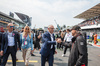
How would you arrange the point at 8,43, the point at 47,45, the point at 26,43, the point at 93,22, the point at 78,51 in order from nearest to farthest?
the point at 78,51
the point at 47,45
the point at 8,43
the point at 26,43
the point at 93,22

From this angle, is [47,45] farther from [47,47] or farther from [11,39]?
[11,39]

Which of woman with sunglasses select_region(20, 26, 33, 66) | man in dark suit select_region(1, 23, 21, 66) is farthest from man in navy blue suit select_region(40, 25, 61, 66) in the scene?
man in dark suit select_region(1, 23, 21, 66)

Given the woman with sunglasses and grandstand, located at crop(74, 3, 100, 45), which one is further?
grandstand, located at crop(74, 3, 100, 45)

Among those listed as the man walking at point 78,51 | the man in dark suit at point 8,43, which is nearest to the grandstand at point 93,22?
the man walking at point 78,51

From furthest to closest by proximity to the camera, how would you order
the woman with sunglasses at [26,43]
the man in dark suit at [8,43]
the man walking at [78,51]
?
the woman with sunglasses at [26,43] < the man in dark suit at [8,43] < the man walking at [78,51]

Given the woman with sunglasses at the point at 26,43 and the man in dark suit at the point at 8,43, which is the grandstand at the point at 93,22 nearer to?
the woman with sunglasses at the point at 26,43

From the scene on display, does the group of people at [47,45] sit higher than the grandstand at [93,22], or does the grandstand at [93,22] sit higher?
the grandstand at [93,22]

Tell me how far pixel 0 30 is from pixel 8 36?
2.77ft

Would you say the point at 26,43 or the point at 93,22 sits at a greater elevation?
the point at 93,22

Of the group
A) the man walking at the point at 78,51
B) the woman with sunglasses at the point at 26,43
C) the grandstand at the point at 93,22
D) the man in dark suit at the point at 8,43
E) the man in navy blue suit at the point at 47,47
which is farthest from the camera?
the grandstand at the point at 93,22

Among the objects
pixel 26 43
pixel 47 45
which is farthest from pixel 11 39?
pixel 47 45

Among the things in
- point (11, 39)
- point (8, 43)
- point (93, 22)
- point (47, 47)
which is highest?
point (93, 22)

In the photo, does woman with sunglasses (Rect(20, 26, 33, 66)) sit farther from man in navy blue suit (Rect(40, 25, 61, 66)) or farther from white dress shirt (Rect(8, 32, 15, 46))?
man in navy blue suit (Rect(40, 25, 61, 66))

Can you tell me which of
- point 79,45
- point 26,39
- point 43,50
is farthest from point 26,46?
point 79,45
